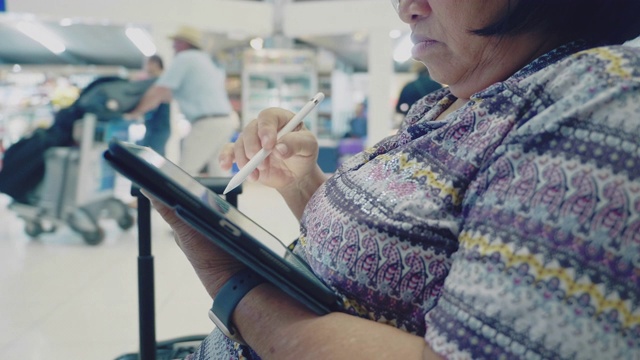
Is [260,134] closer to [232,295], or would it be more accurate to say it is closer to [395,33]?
[232,295]

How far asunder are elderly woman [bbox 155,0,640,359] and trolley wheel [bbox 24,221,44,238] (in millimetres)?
3393

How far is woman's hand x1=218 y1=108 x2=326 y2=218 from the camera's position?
87 centimetres

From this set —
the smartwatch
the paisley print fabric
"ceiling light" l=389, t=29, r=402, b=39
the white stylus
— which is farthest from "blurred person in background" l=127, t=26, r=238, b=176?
"ceiling light" l=389, t=29, r=402, b=39

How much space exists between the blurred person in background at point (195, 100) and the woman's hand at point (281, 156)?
2.95m

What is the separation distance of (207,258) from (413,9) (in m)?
0.41

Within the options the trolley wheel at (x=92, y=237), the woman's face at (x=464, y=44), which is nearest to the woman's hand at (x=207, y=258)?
the woman's face at (x=464, y=44)

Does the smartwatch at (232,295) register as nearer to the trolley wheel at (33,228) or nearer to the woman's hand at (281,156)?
the woman's hand at (281,156)

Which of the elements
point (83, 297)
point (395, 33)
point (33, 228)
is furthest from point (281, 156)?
point (395, 33)

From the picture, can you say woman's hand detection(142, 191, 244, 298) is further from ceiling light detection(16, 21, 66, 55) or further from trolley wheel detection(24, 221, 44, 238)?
ceiling light detection(16, 21, 66, 55)

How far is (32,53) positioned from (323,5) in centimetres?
868

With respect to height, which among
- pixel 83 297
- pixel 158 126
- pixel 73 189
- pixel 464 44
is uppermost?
pixel 464 44

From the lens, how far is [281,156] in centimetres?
87

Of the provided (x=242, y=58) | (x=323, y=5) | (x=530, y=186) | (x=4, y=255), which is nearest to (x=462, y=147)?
(x=530, y=186)

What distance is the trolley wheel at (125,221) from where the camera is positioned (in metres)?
3.95
